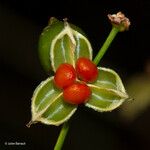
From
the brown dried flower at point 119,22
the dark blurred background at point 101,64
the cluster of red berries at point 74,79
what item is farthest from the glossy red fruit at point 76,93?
the dark blurred background at point 101,64

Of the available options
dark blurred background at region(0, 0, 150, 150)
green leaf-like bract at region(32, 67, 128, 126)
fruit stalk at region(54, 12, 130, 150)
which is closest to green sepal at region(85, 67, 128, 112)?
green leaf-like bract at region(32, 67, 128, 126)

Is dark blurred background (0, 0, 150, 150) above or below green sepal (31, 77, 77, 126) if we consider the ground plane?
below

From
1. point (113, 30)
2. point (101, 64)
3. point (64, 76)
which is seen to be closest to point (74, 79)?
point (64, 76)

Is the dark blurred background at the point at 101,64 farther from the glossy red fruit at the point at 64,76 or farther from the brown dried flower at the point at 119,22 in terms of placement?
the brown dried flower at the point at 119,22

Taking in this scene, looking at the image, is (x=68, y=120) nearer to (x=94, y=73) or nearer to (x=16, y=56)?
(x=94, y=73)

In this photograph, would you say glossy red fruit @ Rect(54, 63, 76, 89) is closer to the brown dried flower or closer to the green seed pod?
the green seed pod

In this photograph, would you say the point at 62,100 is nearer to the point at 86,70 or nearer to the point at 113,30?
the point at 86,70
